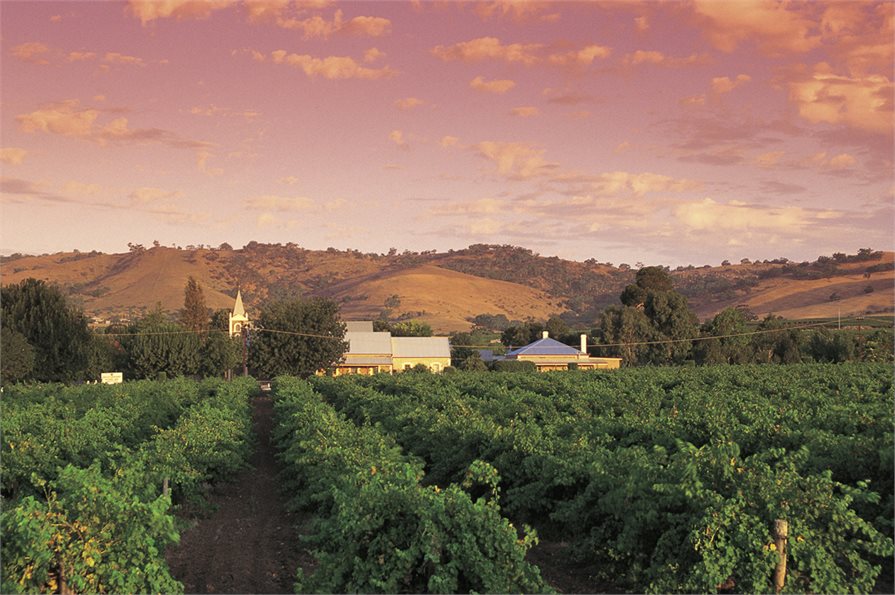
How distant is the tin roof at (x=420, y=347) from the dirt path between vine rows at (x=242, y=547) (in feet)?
264

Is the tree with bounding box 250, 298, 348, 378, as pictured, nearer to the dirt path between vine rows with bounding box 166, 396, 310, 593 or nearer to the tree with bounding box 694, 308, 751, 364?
the tree with bounding box 694, 308, 751, 364

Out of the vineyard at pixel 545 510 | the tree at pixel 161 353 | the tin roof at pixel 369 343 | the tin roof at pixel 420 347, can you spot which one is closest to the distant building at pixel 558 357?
the tin roof at pixel 420 347

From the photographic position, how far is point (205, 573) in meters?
15.2

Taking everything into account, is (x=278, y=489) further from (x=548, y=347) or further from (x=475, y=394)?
(x=548, y=347)

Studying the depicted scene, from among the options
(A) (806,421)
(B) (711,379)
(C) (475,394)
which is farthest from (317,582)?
(B) (711,379)

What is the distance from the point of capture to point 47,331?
7131 centimetres

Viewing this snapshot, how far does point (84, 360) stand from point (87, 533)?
66.0 metres

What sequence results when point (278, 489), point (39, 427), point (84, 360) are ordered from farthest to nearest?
point (84, 360), point (39, 427), point (278, 489)

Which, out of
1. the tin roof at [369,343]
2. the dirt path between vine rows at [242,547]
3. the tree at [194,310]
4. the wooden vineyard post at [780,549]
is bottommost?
the dirt path between vine rows at [242,547]

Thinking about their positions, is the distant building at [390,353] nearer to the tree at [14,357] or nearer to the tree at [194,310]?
the tree at [194,310]

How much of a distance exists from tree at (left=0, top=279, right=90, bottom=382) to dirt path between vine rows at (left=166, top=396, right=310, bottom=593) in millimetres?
51975

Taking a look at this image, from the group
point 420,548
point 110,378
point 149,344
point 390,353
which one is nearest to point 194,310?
point 390,353

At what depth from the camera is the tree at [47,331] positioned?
232 ft

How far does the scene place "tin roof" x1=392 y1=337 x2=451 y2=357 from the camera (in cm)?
10594
